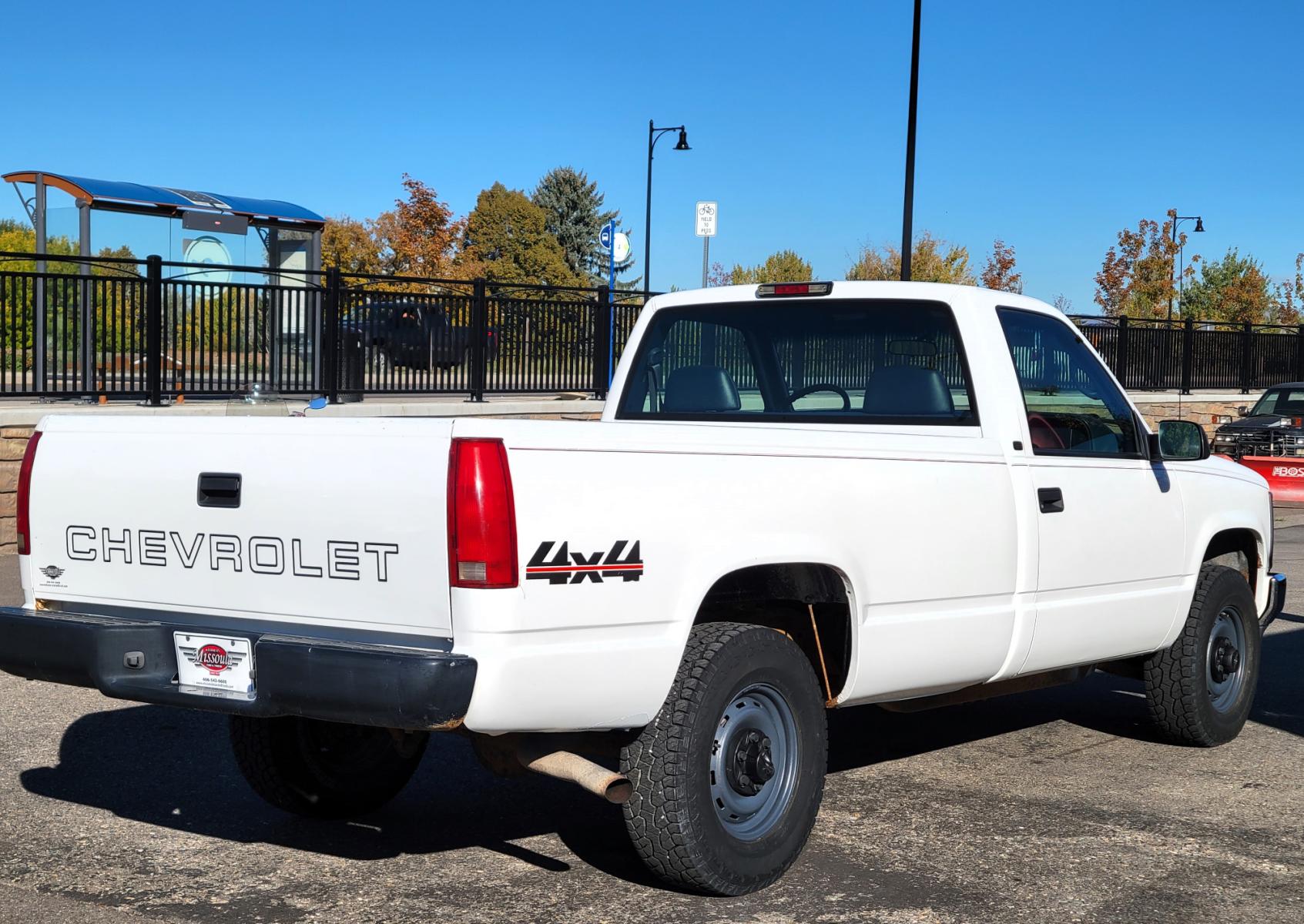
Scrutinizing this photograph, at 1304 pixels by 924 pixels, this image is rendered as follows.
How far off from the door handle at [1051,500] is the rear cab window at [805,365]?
366 mm

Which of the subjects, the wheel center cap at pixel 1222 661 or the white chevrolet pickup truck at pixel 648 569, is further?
the wheel center cap at pixel 1222 661

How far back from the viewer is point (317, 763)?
5.40 meters

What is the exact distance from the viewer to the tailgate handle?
4.27 meters

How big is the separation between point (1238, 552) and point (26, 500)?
5186mm

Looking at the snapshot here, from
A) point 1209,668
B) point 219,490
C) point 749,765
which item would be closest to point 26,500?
point 219,490

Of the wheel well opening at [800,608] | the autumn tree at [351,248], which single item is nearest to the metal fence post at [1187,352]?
the wheel well opening at [800,608]

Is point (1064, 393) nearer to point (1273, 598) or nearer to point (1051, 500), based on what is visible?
point (1051, 500)

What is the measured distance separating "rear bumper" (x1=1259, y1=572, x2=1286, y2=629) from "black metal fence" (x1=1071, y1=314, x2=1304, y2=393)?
16.8m

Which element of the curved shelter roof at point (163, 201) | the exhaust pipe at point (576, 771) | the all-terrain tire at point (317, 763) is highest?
the curved shelter roof at point (163, 201)

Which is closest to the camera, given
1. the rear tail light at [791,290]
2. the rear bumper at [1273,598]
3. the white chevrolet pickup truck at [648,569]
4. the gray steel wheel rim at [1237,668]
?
the white chevrolet pickup truck at [648,569]

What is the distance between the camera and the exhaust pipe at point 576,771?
4211 millimetres

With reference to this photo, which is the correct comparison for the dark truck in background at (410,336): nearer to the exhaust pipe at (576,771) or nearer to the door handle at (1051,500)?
the door handle at (1051,500)

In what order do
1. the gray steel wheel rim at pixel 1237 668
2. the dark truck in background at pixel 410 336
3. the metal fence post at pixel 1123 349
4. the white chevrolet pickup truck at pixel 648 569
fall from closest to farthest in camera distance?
1. the white chevrolet pickup truck at pixel 648 569
2. the gray steel wheel rim at pixel 1237 668
3. the dark truck in background at pixel 410 336
4. the metal fence post at pixel 1123 349

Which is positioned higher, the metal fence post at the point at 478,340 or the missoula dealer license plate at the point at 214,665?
the metal fence post at the point at 478,340
